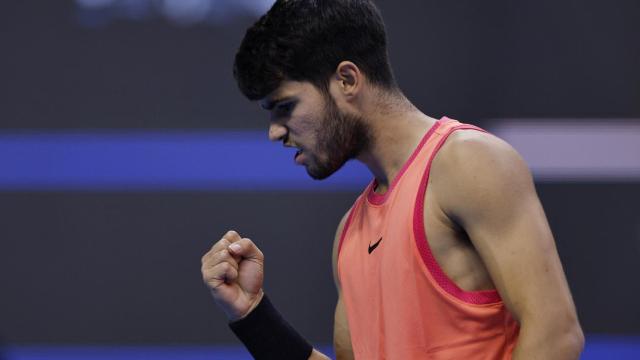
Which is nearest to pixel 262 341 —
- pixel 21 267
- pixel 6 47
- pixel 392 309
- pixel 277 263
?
pixel 392 309

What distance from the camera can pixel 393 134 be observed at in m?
1.57

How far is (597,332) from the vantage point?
2754mm

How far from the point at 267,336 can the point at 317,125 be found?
0.47 metres

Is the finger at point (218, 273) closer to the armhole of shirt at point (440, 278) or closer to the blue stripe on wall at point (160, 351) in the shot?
the armhole of shirt at point (440, 278)

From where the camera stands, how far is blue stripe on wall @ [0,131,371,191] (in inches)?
108

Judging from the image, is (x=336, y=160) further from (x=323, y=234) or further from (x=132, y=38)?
(x=132, y=38)

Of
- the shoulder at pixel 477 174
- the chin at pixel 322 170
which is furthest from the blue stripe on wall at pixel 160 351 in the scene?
the shoulder at pixel 477 174

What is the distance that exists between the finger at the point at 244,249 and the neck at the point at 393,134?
0.30 metres

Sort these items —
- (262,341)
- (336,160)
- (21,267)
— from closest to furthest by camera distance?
(336,160) < (262,341) < (21,267)

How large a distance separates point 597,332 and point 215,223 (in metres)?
1.25

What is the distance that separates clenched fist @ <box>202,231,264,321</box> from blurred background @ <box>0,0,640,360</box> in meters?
0.99

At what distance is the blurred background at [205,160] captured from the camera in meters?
2.74

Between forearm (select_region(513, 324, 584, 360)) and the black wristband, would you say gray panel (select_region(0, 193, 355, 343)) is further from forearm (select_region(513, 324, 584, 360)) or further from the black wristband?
forearm (select_region(513, 324, 584, 360))

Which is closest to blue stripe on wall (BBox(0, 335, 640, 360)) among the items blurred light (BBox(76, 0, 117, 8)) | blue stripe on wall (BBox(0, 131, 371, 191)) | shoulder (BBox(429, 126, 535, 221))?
blue stripe on wall (BBox(0, 131, 371, 191))
